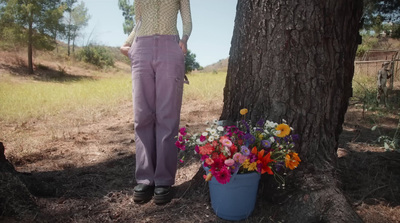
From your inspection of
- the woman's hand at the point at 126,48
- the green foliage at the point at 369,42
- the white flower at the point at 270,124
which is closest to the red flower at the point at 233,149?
the white flower at the point at 270,124

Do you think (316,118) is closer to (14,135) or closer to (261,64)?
(261,64)

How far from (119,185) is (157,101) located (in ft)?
2.72

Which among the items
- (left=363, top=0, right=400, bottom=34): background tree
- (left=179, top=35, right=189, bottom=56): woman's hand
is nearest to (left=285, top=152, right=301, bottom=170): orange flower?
(left=179, top=35, right=189, bottom=56): woman's hand

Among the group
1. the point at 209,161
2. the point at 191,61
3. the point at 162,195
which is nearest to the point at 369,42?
the point at 191,61

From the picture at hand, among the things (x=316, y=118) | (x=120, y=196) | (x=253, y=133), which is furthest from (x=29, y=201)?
(x=316, y=118)

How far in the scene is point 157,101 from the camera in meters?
1.92

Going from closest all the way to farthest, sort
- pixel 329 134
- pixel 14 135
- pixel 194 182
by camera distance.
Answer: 1. pixel 329 134
2. pixel 194 182
3. pixel 14 135

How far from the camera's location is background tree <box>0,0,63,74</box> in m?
15.4

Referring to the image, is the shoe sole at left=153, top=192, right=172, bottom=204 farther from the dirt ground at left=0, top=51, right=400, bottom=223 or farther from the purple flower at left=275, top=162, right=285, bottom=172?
the purple flower at left=275, top=162, right=285, bottom=172

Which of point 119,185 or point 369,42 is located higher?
point 369,42

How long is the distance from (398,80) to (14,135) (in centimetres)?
1067

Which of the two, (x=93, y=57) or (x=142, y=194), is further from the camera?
(x=93, y=57)

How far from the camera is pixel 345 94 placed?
1.85 meters

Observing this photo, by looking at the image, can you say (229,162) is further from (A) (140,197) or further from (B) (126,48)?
(B) (126,48)
